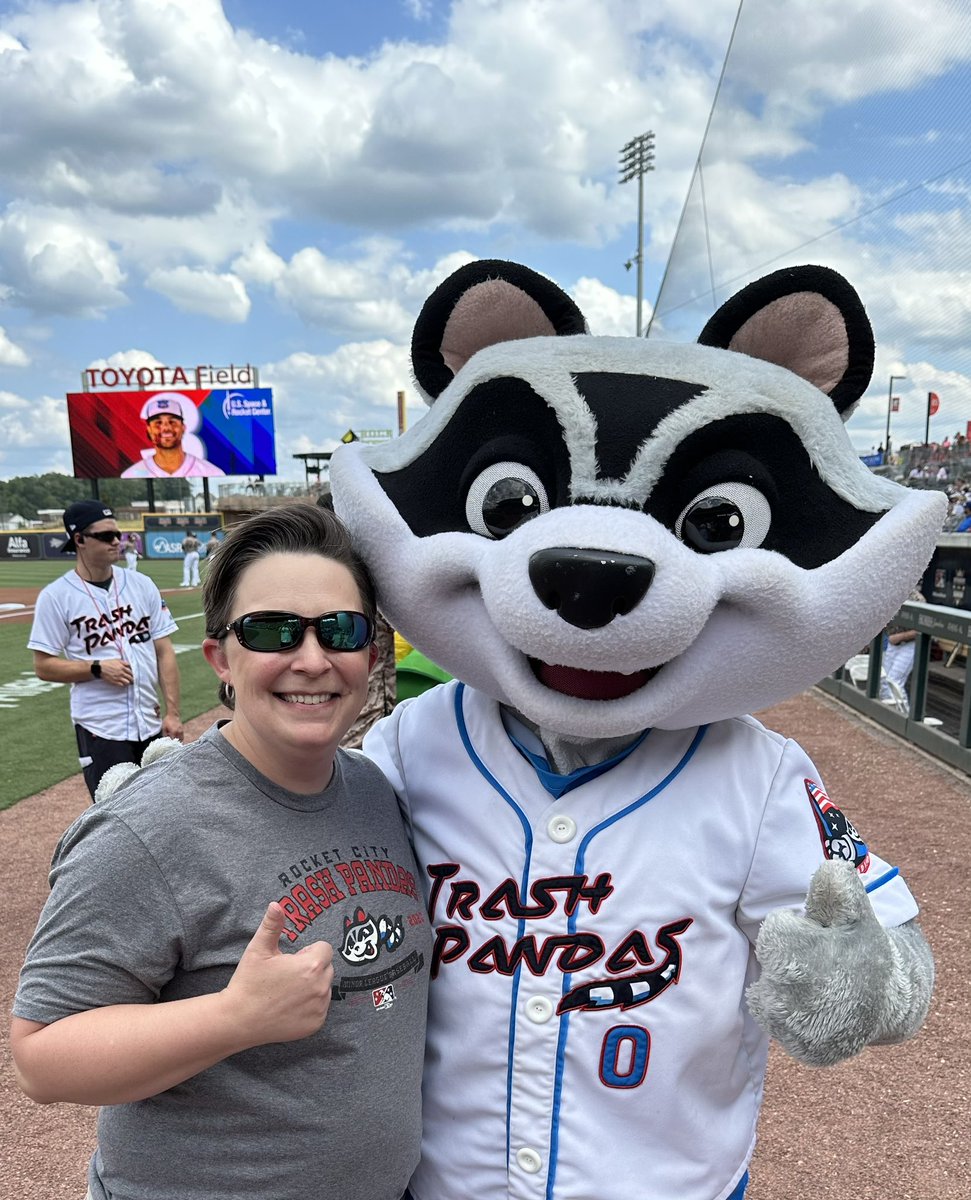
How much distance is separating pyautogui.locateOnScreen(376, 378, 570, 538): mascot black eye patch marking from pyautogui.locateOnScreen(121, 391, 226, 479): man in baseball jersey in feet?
133

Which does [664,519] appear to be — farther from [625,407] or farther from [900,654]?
[900,654]

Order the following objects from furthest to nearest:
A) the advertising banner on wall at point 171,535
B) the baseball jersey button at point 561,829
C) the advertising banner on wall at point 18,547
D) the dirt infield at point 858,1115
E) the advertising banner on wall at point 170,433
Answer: the advertising banner on wall at point 18,547 < the advertising banner on wall at point 171,535 < the advertising banner on wall at point 170,433 < the dirt infield at point 858,1115 < the baseball jersey button at point 561,829

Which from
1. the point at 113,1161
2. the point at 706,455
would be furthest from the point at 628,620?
the point at 113,1161

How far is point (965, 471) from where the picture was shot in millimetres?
14008

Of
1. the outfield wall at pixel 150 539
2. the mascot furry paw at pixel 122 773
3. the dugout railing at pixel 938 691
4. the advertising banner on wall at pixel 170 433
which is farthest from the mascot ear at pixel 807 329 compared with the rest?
the outfield wall at pixel 150 539

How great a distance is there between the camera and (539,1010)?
132cm

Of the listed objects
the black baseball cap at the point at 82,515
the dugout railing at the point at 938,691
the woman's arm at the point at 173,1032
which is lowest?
the dugout railing at the point at 938,691

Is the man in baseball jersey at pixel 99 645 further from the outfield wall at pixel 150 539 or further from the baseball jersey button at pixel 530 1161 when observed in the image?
the outfield wall at pixel 150 539

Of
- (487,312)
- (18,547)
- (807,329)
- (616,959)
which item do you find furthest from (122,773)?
(18,547)

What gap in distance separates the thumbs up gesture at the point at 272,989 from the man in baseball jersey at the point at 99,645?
336 centimetres

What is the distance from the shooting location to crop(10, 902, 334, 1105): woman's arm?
1111mm

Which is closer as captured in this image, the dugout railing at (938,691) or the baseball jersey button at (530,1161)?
the baseball jersey button at (530,1161)

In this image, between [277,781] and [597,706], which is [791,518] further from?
[277,781]

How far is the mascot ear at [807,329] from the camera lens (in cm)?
137
